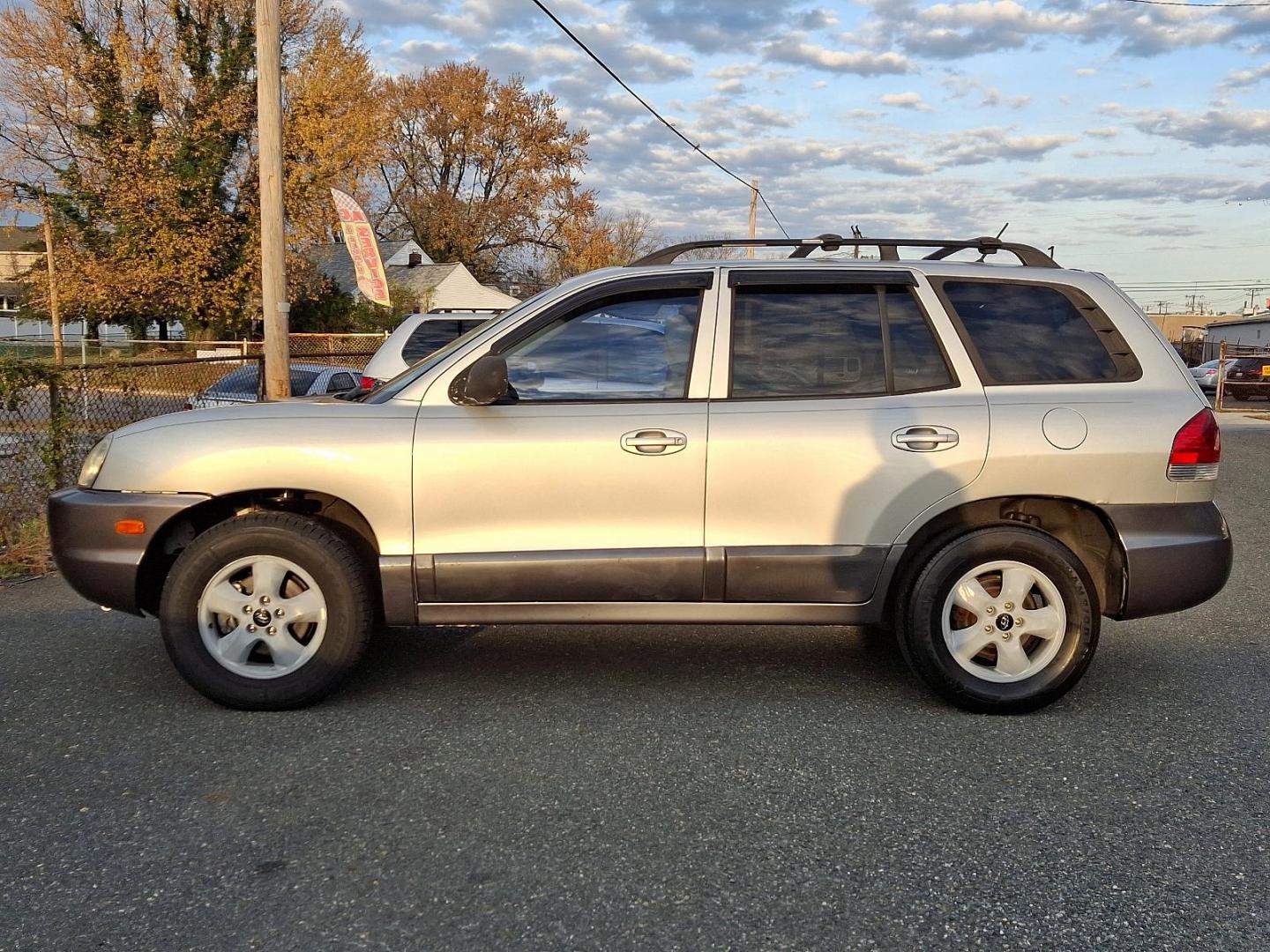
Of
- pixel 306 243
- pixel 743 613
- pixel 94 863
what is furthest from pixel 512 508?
pixel 306 243

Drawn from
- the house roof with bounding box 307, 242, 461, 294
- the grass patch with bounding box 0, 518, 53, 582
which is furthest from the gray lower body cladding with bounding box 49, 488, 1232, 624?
the house roof with bounding box 307, 242, 461, 294

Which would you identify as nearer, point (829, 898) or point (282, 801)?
point (829, 898)

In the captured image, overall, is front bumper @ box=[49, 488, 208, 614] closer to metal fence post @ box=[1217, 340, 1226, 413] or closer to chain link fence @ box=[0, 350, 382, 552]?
chain link fence @ box=[0, 350, 382, 552]

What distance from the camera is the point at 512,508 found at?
14.0 ft

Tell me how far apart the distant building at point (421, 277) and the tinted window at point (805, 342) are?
43.4 meters

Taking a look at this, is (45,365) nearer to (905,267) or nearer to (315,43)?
(905,267)

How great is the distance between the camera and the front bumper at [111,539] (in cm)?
428

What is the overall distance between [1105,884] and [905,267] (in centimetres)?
266

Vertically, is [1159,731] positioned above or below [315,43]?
below

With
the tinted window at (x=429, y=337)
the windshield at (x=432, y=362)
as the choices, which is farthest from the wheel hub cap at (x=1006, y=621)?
the tinted window at (x=429, y=337)

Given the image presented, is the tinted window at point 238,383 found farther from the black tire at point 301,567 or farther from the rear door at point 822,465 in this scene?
the rear door at point 822,465

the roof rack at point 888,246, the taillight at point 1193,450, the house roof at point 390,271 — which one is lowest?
the taillight at point 1193,450

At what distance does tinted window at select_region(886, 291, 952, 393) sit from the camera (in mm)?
4426

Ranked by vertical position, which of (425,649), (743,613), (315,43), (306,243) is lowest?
(425,649)
